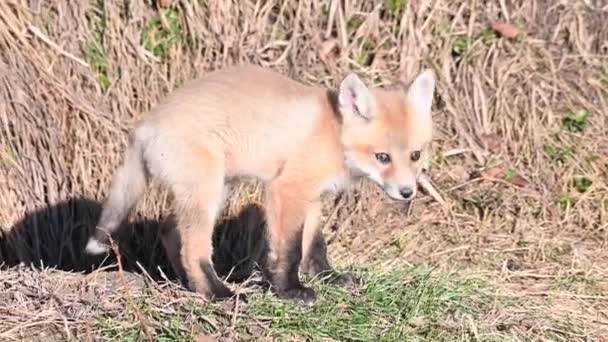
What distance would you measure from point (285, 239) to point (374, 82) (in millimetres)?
2623

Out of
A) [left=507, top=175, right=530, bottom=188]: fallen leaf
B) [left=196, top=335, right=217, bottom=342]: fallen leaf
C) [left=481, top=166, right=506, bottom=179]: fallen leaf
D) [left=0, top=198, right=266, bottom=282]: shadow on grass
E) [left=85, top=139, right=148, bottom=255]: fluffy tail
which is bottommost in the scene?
[left=0, top=198, right=266, bottom=282]: shadow on grass

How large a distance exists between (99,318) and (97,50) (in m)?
2.97

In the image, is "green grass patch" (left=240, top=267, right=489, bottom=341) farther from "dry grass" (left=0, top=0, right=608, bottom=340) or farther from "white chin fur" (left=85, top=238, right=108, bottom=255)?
"dry grass" (left=0, top=0, right=608, bottom=340)

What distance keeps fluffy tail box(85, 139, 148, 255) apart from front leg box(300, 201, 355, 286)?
873mm

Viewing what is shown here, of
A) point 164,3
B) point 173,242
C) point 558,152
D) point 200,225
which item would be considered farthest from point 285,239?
point 558,152

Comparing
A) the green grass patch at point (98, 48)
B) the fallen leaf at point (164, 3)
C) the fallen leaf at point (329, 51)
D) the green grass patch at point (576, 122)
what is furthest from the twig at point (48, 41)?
the green grass patch at point (576, 122)

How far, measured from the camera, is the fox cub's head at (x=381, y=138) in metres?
5.42

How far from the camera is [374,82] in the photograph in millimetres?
7727

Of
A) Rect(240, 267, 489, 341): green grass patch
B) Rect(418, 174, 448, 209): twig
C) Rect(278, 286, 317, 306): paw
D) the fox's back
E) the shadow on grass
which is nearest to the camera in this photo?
Rect(240, 267, 489, 341): green grass patch

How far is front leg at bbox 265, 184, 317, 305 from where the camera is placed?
17.4 feet

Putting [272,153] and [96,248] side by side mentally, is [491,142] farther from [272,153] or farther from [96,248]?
[96,248]

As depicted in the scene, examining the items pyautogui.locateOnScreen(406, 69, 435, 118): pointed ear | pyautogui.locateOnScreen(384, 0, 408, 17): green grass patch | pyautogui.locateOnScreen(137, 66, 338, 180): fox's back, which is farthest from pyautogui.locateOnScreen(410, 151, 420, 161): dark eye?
pyautogui.locateOnScreen(384, 0, 408, 17): green grass patch

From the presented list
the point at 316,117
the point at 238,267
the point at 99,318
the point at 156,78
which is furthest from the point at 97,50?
the point at 99,318

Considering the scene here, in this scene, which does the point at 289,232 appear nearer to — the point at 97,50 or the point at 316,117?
the point at 316,117
